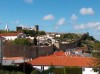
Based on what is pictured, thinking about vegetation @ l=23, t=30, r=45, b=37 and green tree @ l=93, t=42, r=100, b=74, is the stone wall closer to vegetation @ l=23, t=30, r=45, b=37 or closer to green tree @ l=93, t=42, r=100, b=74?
green tree @ l=93, t=42, r=100, b=74

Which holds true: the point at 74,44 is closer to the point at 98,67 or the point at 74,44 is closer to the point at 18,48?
the point at 18,48

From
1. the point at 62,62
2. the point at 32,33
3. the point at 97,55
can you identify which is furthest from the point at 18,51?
the point at 32,33

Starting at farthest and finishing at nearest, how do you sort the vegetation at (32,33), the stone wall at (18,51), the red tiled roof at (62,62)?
1. the vegetation at (32,33)
2. the stone wall at (18,51)
3. the red tiled roof at (62,62)

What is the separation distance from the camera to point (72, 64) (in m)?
57.8

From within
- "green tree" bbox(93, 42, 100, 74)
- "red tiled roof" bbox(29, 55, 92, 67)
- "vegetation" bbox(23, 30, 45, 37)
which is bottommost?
"red tiled roof" bbox(29, 55, 92, 67)

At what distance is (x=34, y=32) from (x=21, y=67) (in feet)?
349

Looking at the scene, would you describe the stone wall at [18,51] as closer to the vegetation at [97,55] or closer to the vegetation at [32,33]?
the vegetation at [97,55]

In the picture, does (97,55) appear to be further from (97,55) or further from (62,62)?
(62,62)

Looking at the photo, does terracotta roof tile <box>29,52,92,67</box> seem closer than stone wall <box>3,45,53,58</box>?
Yes

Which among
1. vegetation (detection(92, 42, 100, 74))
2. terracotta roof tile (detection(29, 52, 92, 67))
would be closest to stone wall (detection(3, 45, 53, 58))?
terracotta roof tile (detection(29, 52, 92, 67))

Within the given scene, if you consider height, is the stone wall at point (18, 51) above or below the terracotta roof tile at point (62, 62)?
above

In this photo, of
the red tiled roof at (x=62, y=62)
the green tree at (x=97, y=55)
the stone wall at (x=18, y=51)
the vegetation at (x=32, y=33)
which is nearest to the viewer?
the green tree at (x=97, y=55)

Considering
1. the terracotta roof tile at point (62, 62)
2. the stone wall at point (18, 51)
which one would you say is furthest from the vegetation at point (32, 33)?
the terracotta roof tile at point (62, 62)

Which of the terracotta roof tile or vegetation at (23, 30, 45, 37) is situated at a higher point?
vegetation at (23, 30, 45, 37)
